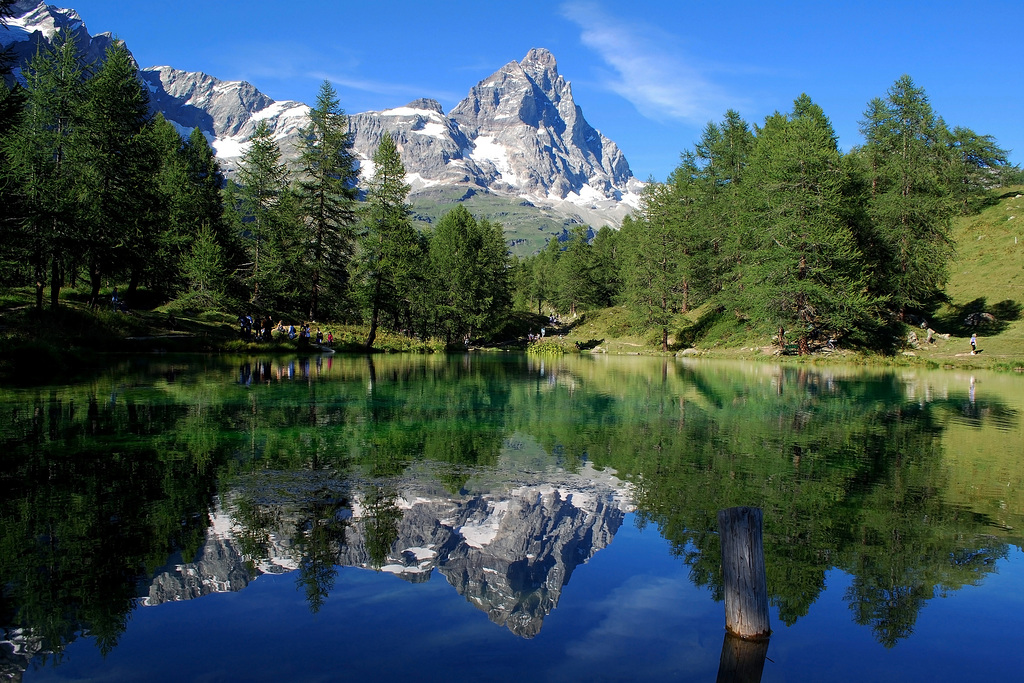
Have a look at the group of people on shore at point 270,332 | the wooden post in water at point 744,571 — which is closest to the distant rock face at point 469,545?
the wooden post in water at point 744,571

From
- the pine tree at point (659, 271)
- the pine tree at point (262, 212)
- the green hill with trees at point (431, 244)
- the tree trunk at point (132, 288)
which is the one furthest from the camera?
the pine tree at point (659, 271)

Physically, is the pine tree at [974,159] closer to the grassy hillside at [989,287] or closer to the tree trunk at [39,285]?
the grassy hillside at [989,287]

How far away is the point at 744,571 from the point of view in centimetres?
562

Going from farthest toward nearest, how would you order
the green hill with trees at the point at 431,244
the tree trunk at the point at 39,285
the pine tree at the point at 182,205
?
the pine tree at the point at 182,205 < the green hill with trees at the point at 431,244 < the tree trunk at the point at 39,285

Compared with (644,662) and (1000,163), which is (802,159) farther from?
(1000,163)

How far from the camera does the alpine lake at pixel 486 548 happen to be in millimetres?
5741

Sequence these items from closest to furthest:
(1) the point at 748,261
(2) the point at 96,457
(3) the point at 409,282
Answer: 1. (2) the point at 96,457
2. (1) the point at 748,261
3. (3) the point at 409,282

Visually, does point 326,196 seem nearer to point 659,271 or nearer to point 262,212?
point 262,212

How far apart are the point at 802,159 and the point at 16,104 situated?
149 ft

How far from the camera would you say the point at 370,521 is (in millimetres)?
8836

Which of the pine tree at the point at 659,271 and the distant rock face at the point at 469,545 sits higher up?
the pine tree at the point at 659,271

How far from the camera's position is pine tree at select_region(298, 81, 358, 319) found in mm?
52562

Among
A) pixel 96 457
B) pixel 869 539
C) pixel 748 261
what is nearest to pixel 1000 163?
pixel 748 261

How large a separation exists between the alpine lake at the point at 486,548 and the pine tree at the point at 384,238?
35.1 m
